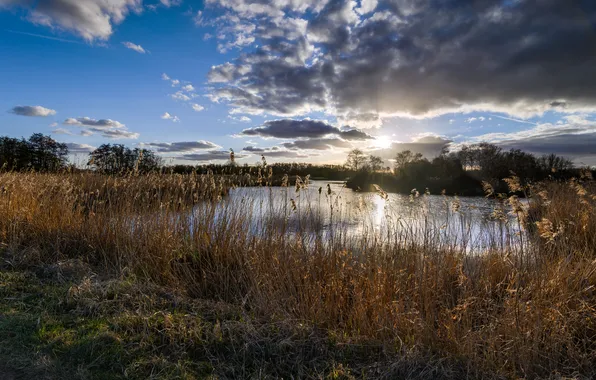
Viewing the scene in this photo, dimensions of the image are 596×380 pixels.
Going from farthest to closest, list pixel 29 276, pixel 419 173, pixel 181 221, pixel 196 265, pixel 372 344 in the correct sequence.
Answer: pixel 419 173
pixel 181 221
pixel 196 265
pixel 29 276
pixel 372 344

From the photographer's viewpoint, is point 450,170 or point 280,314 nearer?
point 280,314

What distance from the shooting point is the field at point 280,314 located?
2.45 metres

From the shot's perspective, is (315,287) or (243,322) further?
(315,287)

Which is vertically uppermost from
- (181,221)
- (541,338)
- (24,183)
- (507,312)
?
(24,183)

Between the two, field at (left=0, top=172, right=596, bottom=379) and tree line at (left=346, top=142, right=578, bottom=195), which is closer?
field at (left=0, top=172, right=596, bottom=379)

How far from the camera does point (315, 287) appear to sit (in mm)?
3598

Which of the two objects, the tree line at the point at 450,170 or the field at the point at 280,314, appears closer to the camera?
the field at the point at 280,314

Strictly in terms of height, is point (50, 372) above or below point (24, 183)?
below

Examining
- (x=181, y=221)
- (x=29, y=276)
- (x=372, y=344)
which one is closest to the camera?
(x=372, y=344)

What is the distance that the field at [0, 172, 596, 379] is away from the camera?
2453 millimetres

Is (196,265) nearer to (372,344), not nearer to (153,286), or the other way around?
(153,286)

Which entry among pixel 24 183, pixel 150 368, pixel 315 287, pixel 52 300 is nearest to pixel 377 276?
pixel 315 287

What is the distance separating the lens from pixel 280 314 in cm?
320

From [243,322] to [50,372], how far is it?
1.41 metres
